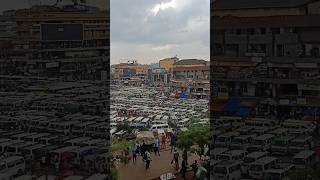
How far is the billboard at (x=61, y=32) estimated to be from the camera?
4.02 metres

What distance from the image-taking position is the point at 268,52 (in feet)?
12.1

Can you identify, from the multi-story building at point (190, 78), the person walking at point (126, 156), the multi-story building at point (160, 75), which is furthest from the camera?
the multi-story building at point (160, 75)

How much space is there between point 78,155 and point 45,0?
48.2 inches

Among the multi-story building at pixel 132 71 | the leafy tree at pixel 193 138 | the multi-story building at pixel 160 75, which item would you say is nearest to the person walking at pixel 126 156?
the leafy tree at pixel 193 138

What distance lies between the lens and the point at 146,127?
7746mm

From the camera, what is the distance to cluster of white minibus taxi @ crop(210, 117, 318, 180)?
359cm

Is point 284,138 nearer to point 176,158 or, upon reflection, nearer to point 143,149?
point 176,158

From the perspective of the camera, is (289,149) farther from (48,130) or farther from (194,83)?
(194,83)

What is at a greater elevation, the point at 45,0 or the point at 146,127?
the point at 45,0

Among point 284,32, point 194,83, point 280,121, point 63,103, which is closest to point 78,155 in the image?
point 63,103

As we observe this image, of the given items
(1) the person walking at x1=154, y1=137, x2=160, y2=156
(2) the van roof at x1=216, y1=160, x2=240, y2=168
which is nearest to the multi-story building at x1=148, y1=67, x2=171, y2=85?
(1) the person walking at x1=154, y1=137, x2=160, y2=156

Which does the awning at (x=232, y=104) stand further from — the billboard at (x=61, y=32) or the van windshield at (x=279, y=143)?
the billboard at (x=61, y=32)

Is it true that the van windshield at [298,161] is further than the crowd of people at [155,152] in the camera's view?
No

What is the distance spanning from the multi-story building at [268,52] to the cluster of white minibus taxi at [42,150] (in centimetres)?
108
